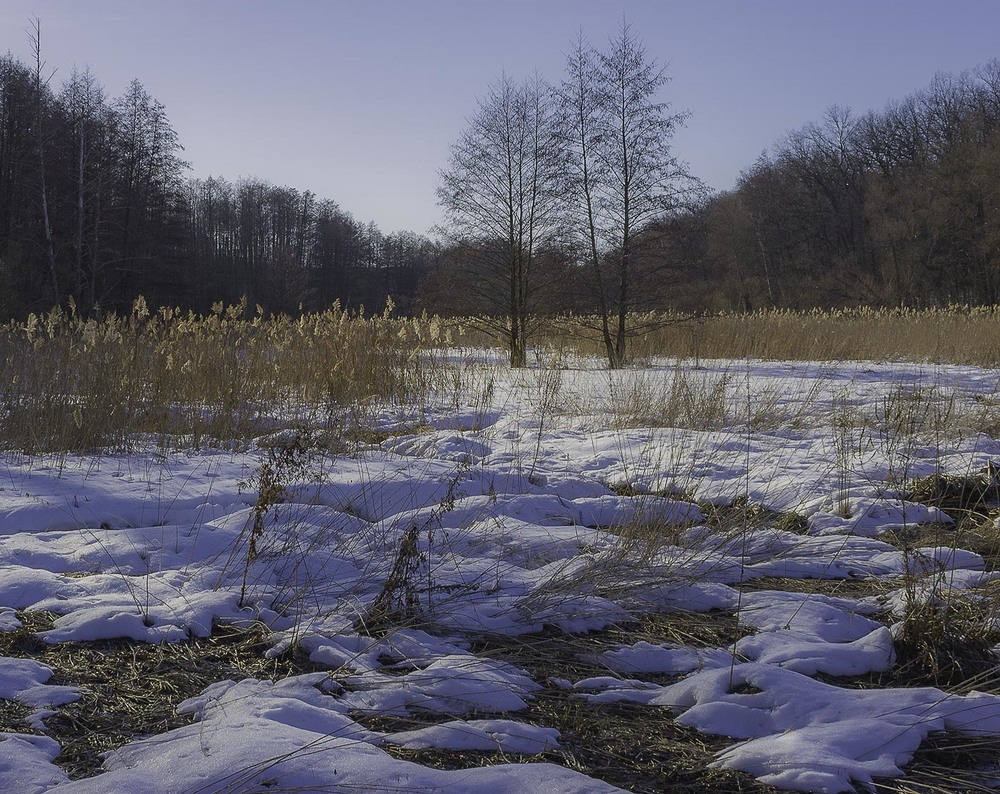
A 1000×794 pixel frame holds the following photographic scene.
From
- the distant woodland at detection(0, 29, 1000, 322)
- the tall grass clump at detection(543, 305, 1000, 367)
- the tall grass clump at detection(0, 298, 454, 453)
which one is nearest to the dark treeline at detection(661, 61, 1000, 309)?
the distant woodland at detection(0, 29, 1000, 322)

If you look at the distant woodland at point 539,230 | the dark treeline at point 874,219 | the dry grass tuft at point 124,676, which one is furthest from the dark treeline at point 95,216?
the dark treeline at point 874,219

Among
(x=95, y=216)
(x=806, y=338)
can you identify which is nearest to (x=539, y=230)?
(x=806, y=338)

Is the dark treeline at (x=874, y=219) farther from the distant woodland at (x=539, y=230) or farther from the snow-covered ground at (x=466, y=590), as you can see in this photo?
the snow-covered ground at (x=466, y=590)

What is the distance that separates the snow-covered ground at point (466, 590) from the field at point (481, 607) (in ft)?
0.04

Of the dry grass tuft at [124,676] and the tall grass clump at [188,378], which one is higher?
the tall grass clump at [188,378]

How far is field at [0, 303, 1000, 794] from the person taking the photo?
1.72 meters

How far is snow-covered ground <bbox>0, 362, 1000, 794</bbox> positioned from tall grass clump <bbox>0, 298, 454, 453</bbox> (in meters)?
0.63

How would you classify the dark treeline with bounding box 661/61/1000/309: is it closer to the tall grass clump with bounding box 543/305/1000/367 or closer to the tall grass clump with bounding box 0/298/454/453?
the tall grass clump with bounding box 543/305/1000/367

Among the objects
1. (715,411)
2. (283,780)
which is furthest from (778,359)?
(283,780)

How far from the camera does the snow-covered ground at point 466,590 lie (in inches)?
66.8

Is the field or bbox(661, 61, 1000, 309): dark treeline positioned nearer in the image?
the field

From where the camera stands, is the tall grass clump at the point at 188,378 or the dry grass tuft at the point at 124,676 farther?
the tall grass clump at the point at 188,378

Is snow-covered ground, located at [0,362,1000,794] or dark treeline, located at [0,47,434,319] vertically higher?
dark treeline, located at [0,47,434,319]

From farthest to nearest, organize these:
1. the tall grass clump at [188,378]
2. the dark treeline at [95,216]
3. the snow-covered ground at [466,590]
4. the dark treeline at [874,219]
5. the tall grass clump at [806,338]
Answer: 1. the dark treeline at [874,219]
2. the dark treeline at [95,216]
3. the tall grass clump at [806,338]
4. the tall grass clump at [188,378]
5. the snow-covered ground at [466,590]
